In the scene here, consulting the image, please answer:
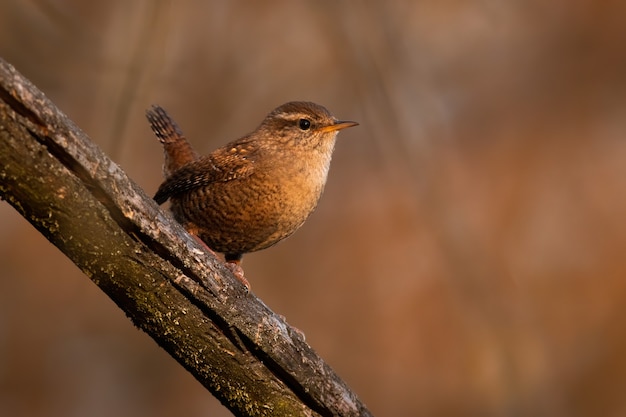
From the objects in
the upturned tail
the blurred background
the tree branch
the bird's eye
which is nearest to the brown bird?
the bird's eye

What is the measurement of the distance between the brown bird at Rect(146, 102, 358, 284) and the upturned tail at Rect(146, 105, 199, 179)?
1.83 ft

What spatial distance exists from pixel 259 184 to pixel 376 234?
2.93 metres

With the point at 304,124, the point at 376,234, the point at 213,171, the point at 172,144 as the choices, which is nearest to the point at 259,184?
the point at 213,171

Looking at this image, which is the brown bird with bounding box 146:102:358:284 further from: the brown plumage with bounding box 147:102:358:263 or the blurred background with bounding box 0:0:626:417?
the blurred background with bounding box 0:0:626:417

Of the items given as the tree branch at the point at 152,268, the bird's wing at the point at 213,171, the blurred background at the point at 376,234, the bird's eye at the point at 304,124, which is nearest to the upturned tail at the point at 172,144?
the bird's wing at the point at 213,171

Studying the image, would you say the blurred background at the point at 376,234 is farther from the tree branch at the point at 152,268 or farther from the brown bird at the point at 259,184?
the tree branch at the point at 152,268

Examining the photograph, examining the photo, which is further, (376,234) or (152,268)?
(376,234)

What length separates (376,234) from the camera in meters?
6.96

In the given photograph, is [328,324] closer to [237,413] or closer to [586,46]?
[586,46]

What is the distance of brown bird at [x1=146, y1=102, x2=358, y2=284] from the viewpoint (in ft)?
13.5

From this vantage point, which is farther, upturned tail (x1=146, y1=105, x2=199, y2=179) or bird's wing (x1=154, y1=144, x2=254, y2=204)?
upturned tail (x1=146, y1=105, x2=199, y2=179)

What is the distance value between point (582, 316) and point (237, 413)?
15.3 feet

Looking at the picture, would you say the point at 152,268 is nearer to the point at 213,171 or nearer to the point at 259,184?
the point at 259,184

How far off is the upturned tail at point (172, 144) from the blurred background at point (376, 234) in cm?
70
